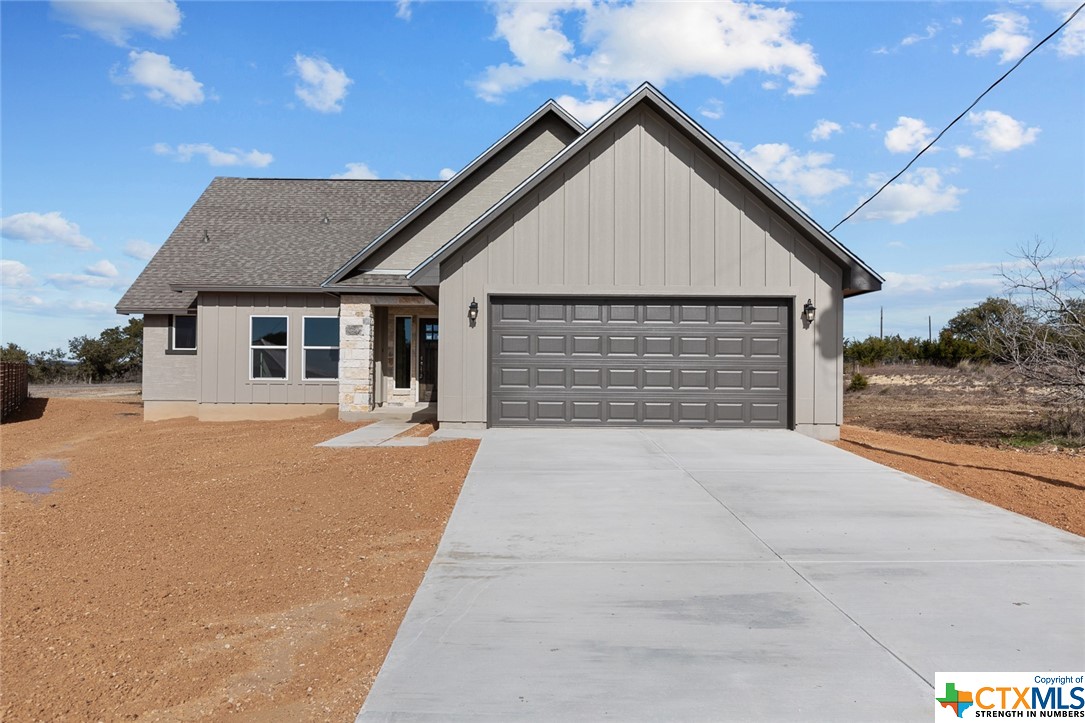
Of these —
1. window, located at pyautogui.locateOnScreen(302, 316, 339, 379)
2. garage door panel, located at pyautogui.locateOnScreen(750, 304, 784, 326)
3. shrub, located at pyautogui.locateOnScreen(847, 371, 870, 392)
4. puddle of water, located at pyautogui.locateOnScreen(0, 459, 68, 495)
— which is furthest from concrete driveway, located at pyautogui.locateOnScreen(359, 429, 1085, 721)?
shrub, located at pyautogui.locateOnScreen(847, 371, 870, 392)

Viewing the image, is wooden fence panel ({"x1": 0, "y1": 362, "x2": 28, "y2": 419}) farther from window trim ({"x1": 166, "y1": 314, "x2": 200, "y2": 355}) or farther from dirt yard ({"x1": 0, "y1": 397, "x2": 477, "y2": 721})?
dirt yard ({"x1": 0, "y1": 397, "x2": 477, "y2": 721})

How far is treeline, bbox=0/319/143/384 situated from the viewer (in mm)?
40406

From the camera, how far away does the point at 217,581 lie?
5684 millimetres

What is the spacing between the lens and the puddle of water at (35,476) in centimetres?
1022

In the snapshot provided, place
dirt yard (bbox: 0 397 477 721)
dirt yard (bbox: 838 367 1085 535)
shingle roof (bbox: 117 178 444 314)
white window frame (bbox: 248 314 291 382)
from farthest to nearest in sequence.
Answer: shingle roof (bbox: 117 178 444 314) → white window frame (bbox: 248 314 291 382) → dirt yard (bbox: 838 367 1085 535) → dirt yard (bbox: 0 397 477 721)

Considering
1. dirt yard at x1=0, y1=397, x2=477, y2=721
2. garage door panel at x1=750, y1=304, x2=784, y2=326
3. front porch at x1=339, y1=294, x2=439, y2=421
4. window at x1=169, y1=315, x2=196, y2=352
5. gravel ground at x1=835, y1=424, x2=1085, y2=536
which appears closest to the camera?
dirt yard at x1=0, y1=397, x2=477, y2=721

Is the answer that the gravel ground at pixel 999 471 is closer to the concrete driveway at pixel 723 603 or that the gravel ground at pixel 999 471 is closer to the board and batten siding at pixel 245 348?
the concrete driveway at pixel 723 603

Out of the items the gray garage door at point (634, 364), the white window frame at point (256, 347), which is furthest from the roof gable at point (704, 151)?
the white window frame at point (256, 347)

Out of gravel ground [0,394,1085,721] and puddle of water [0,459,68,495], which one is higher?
gravel ground [0,394,1085,721]

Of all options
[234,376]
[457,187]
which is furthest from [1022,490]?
[234,376]

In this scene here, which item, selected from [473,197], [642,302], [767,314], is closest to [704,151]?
[642,302]

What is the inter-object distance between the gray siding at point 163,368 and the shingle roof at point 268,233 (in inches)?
25.6

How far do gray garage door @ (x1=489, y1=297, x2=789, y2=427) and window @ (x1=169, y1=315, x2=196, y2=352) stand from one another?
10.4m

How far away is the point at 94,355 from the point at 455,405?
3497 cm
